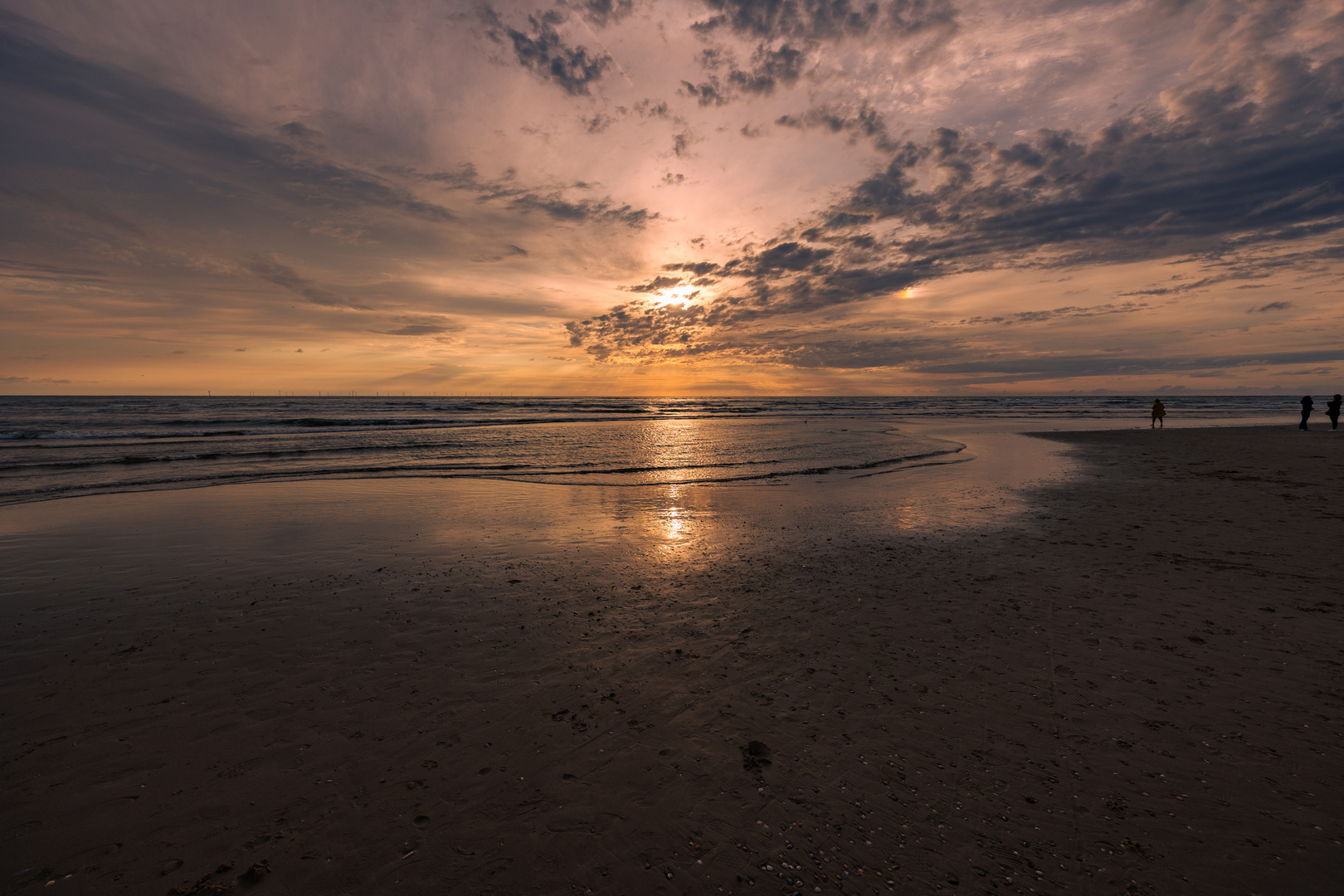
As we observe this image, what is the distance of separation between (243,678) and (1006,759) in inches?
320

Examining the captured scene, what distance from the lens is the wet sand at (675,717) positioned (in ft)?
12.8

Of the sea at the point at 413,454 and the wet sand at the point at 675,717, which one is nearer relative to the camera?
the wet sand at the point at 675,717

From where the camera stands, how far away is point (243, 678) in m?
6.36

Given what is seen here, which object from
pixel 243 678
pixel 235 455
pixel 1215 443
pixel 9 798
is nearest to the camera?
pixel 9 798

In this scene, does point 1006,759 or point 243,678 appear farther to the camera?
point 243,678

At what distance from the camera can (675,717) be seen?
5551 mm

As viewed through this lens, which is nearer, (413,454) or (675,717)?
(675,717)

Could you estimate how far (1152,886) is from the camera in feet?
11.9

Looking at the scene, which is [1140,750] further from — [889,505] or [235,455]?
[235,455]

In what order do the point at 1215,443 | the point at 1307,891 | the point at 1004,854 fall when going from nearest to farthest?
the point at 1307,891, the point at 1004,854, the point at 1215,443

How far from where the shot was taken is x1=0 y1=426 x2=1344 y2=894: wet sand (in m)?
3.89

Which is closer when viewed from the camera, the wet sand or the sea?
the wet sand

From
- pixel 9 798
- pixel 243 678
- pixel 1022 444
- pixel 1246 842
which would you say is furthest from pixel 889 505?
pixel 1022 444

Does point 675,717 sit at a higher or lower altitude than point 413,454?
lower
